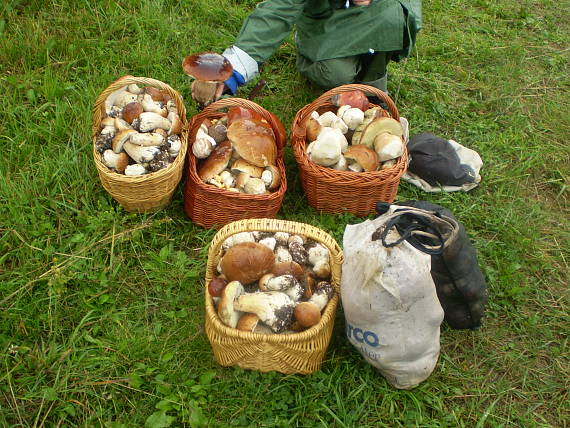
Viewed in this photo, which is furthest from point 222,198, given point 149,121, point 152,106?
point 152,106

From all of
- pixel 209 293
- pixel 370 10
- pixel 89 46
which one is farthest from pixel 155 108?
pixel 370 10

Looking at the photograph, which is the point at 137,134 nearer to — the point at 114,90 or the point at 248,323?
the point at 114,90

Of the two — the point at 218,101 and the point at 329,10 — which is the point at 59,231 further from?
the point at 329,10

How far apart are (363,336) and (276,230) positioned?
677 millimetres

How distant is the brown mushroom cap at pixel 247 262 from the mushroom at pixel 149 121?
97 centimetres

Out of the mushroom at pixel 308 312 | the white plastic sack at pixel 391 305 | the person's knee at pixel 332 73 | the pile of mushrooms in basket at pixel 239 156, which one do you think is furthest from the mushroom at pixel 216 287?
the person's knee at pixel 332 73

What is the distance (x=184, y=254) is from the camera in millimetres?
2951

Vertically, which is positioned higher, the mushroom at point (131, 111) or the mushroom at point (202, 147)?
the mushroom at point (131, 111)

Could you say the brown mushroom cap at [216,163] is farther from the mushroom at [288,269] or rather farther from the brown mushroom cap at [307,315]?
the brown mushroom cap at [307,315]

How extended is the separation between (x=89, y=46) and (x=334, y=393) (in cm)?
327

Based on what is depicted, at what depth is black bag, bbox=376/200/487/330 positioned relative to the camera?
2332 mm

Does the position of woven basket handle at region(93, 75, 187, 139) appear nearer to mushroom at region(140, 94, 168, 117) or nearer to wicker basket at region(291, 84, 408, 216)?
mushroom at region(140, 94, 168, 117)

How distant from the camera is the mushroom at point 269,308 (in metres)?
2.26

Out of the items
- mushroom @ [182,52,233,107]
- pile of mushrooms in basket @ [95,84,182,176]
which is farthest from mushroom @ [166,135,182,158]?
mushroom @ [182,52,233,107]
